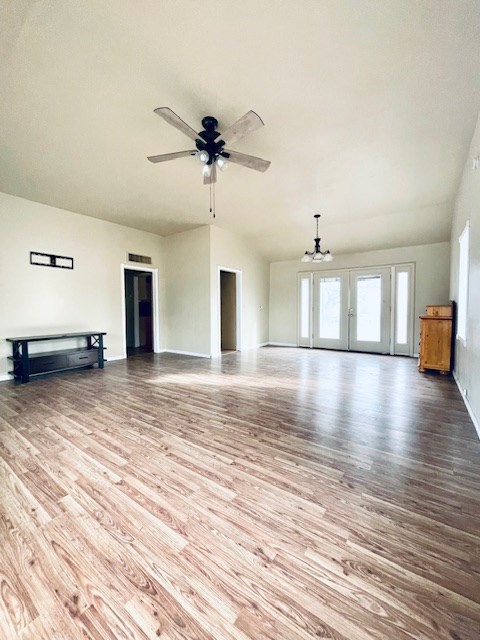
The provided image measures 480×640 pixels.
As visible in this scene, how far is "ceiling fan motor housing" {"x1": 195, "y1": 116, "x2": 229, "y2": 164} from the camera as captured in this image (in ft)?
8.76

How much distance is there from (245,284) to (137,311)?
3.48 meters

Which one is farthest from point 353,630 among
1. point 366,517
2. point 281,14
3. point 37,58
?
point 37,58

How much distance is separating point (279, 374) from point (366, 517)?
3.25 metres

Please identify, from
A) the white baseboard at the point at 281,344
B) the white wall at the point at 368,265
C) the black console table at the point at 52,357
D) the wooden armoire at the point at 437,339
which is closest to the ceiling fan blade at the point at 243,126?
the black console table at the point at 52,357

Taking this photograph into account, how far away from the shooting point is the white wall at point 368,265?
6025 mm

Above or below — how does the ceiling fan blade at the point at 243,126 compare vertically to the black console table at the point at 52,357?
above

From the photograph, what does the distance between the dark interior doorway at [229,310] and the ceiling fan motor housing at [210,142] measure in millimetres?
4539

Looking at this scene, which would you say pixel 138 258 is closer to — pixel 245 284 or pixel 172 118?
pixel 245 284

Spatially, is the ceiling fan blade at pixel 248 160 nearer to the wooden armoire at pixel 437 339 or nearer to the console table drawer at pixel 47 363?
the wooden armoire at pixel 437 339

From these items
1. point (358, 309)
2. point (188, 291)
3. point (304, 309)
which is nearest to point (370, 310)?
point (358, 309)

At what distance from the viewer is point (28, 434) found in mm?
2412

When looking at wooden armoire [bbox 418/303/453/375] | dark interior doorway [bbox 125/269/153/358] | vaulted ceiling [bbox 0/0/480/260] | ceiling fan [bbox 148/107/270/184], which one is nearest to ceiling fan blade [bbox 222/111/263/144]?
ceiling fan [bbox 148/107/270/184]

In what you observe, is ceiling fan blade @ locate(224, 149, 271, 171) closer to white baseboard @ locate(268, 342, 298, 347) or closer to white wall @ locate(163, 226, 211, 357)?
white wall @ locate(163, 226, 211, 357)

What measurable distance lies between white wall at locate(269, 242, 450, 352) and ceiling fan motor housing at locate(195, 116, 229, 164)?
5310 mm
